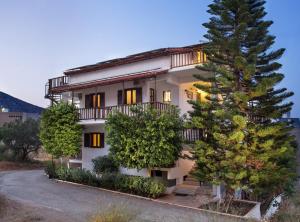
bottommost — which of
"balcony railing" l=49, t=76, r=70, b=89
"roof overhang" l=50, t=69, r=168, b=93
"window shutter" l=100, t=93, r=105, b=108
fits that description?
"window shutter" l=100, t=93, r=105, b=108

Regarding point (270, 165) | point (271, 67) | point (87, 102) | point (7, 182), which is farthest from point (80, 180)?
point (271, 67)

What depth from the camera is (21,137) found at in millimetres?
31609

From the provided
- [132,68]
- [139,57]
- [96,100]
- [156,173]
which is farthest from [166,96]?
[96,100]

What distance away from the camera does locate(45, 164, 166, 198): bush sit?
682 inches

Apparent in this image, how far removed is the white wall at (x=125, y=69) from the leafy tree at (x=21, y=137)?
7834 mm

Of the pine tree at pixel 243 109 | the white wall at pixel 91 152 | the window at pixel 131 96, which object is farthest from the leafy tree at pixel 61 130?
the pine tree at pixel 243 109

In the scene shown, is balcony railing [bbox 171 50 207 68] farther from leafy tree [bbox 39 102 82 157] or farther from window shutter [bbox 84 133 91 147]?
window shutter [bbox 84 133 91 147]

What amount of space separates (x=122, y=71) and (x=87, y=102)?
4.10 m

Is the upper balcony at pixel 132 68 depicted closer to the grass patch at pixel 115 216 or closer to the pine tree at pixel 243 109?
the pine tree at pixel 243 109

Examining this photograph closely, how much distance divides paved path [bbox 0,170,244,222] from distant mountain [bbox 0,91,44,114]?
1616 inches

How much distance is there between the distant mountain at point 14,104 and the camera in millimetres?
59541

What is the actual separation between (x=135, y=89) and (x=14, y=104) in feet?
150

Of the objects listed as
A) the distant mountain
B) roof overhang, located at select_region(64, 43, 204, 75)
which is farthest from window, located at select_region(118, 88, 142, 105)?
the distant mountain

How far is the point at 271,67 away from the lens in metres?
16.5
